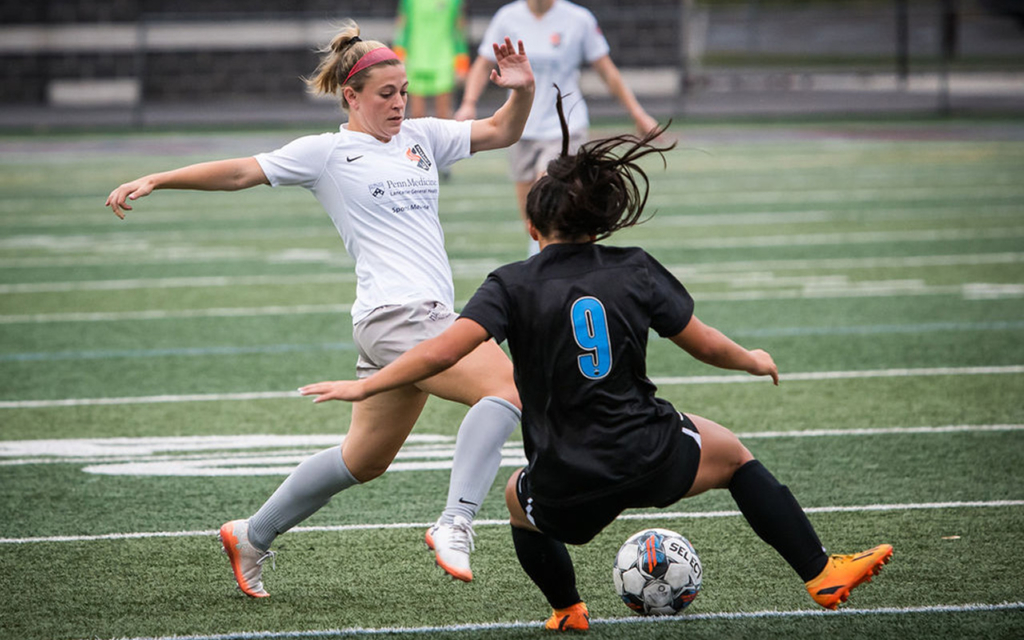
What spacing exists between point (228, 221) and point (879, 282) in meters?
7.92

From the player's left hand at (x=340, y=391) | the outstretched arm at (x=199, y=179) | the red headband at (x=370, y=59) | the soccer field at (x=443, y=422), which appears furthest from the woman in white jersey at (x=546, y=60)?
the player's left hand at (x=340, y=391)

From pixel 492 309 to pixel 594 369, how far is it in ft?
1.10

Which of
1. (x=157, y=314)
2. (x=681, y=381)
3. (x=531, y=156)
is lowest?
(x=157, y=314)

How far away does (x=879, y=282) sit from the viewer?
11469mm

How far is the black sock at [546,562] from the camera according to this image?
4.23 meters

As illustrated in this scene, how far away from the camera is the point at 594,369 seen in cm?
387

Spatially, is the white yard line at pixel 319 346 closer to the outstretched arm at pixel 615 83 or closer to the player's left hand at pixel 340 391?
the outstretched arm at pixel 615 83

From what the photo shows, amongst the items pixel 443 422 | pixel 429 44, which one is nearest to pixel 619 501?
pixel 443 422

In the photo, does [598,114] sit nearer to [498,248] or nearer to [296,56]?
[296,56]

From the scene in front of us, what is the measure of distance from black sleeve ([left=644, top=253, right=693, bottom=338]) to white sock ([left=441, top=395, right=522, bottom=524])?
0.71m

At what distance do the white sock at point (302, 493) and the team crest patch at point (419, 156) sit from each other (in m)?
1.05

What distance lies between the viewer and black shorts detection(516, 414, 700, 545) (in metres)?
3.92

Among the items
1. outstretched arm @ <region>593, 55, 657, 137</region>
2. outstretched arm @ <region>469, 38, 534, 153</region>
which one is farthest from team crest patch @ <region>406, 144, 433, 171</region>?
outstretched arm @ <region>593, 55, 657, 137</region>

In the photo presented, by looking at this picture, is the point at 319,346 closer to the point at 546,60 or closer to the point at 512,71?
the point at 546,60
